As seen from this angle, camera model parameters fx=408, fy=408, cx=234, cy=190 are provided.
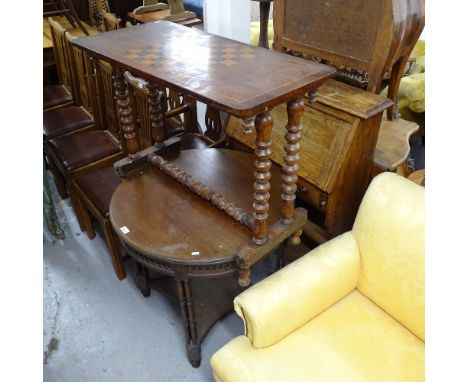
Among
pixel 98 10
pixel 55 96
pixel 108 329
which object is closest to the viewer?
pixel 108 329

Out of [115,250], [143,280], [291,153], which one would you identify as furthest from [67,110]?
[291,153]

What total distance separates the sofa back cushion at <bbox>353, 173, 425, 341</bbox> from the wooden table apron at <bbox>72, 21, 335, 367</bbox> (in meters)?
0.24

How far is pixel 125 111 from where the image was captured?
1617 mm

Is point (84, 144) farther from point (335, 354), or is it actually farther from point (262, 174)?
point (335, 354)

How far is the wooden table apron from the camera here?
43.0 inches

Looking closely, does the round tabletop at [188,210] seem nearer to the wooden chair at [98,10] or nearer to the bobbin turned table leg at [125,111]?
the bobbin turned table leg at [125,111]

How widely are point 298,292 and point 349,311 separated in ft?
0.79

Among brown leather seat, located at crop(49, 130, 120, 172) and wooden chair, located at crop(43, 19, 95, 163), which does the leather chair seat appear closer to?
wooden chair, located at crop(43, 19, 95, 163)

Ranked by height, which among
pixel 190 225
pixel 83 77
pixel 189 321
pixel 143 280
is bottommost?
pixel 143 280

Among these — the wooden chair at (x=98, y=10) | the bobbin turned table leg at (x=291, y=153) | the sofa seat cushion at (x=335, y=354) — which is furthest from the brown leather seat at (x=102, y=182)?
the wooden chair at (x=98, y=10)

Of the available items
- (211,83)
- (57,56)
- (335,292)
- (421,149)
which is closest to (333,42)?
(211,83)

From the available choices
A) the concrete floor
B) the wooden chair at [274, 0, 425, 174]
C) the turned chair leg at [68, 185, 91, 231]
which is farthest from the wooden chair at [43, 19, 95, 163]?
the wooden chair at [274, 0, 425, 174]

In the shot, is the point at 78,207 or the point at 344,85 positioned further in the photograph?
the point at 78,207
